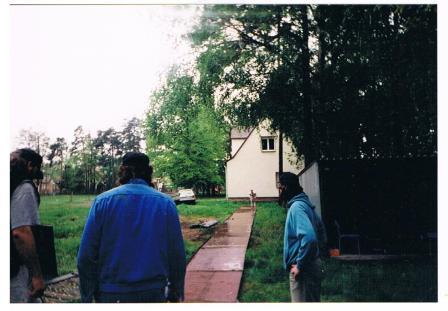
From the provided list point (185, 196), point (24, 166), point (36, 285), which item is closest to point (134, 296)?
point (36, 285)

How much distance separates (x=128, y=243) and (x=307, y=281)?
1479 mm

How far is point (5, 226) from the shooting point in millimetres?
3812

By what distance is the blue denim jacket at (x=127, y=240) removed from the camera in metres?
2.41

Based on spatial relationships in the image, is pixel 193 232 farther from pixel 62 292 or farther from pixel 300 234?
pixel 300 234

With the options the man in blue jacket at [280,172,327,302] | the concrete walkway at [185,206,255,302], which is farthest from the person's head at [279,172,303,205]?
the concrete walkway at [185,206,255,302]

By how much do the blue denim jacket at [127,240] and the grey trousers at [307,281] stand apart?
3.73 feet

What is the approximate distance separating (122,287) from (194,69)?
3.70 meters

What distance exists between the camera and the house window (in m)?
5.88

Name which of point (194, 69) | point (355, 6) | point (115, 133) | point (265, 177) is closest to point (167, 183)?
point (115, 133)

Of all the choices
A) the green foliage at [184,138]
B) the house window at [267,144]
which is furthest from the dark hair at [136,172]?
the house window at [267,144]

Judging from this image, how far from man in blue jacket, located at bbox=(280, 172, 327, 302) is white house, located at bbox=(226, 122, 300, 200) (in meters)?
2.00

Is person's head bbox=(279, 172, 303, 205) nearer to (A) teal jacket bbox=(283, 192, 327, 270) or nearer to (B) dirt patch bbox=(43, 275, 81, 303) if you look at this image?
(A) teal jacket bbox=(283, 192, 327, 270)

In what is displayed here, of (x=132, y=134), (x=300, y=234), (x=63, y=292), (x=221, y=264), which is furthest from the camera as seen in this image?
(x=221, y=264)

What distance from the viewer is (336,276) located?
484 cm
